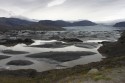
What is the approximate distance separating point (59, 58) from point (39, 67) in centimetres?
1138

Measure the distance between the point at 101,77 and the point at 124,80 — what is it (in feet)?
7.24

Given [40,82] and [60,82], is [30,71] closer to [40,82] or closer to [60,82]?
[40,82]

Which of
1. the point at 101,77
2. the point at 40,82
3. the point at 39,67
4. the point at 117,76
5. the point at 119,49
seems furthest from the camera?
the point at 119,49

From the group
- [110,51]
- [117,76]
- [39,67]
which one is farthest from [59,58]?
[117,76]

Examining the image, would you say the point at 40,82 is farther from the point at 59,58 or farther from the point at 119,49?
the point at 119,49

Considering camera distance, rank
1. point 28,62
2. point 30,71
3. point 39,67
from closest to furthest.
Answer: point 30,71 < point 39,67 < point 28,62

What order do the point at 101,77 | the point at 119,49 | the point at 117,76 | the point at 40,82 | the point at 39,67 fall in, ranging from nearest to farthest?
1. the point at 101,77
2. the point at 117,76
3. the point at 40,82
4. the point at 39,67
5. the point at 119,49

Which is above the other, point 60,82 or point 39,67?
point 60,82

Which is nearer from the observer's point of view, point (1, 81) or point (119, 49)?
point (1, 81)

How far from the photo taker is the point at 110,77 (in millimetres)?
21734

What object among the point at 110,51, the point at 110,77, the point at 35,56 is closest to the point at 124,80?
the point at 110,77

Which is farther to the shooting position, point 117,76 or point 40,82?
point 40,82

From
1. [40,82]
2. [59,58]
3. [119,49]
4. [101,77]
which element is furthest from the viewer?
[119,49]

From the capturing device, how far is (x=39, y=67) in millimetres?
45656
